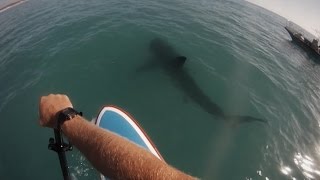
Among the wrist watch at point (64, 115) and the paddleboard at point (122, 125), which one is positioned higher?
the wrist watch at point (64, 115)

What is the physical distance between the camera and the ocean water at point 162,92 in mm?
9875

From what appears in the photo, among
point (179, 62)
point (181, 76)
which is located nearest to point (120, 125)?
point (181, 76)

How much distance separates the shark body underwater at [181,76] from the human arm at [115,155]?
9.40m

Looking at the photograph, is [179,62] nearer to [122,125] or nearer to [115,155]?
[122,125]

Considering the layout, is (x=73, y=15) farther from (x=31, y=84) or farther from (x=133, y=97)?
(x=133, y=97)

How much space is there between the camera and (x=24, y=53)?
17125 millimetres

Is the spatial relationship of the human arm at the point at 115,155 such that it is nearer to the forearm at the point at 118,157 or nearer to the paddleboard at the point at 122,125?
the forearm at the point at 118,157

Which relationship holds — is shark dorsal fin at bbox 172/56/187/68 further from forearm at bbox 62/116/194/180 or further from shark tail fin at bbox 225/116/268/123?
forearm at bbox 62/116/194/180

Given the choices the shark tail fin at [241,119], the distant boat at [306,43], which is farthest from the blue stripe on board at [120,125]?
the distant boat at [306,43]

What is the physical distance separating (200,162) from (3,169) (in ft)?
22.4

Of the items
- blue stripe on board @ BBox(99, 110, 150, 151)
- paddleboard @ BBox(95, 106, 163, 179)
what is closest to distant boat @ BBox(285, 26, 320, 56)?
paddleboard @ BBox(95, 106, 163, 179)

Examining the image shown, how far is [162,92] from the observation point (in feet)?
43.2

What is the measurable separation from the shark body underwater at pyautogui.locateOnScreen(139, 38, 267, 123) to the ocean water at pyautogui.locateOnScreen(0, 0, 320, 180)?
373 millimetres

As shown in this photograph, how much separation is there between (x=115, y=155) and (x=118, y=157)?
0.14ft
